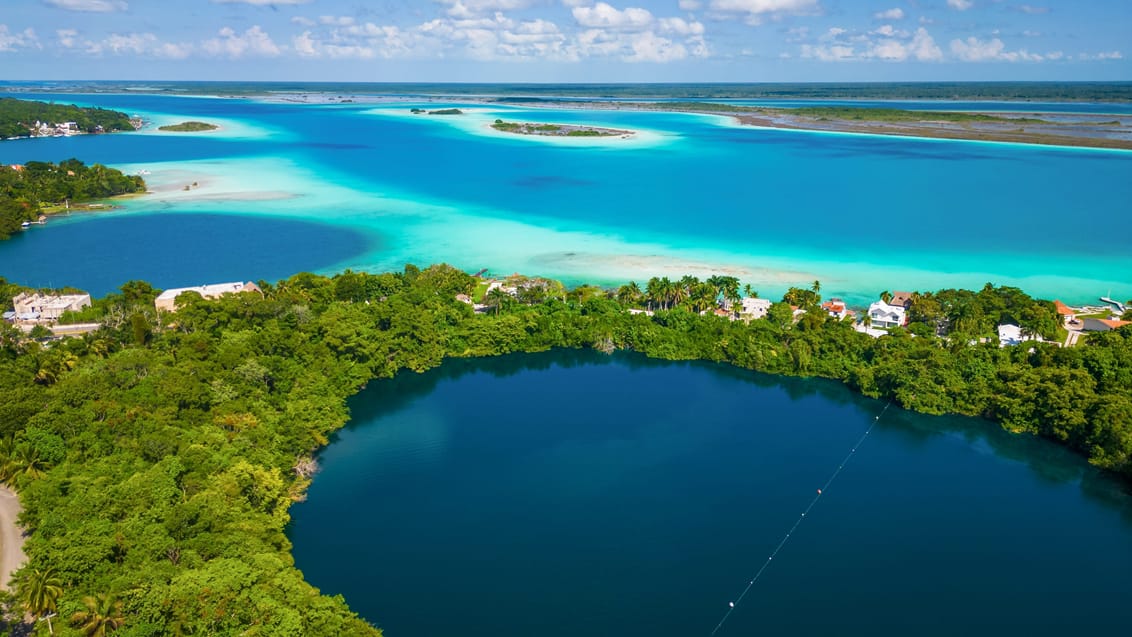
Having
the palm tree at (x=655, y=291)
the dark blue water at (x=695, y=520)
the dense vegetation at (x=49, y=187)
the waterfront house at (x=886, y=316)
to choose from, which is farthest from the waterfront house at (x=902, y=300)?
the dense vegetation at (x=49, y=187)

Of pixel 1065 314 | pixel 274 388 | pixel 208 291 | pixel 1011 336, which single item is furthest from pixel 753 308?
pixel 208 291

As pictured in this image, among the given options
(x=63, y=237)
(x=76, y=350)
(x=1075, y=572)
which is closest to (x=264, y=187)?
(x=63, y=237)

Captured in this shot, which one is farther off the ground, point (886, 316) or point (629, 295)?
point (629, 295)

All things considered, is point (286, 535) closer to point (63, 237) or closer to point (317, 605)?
point (317, 605)

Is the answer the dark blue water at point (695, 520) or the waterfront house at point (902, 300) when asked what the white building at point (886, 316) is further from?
the dark blue water at point (695, 520)

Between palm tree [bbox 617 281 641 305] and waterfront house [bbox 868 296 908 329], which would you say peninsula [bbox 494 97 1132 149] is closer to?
waterfront house [bbox 868 296 908 329]

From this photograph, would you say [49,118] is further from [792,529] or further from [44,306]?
[792,529]
